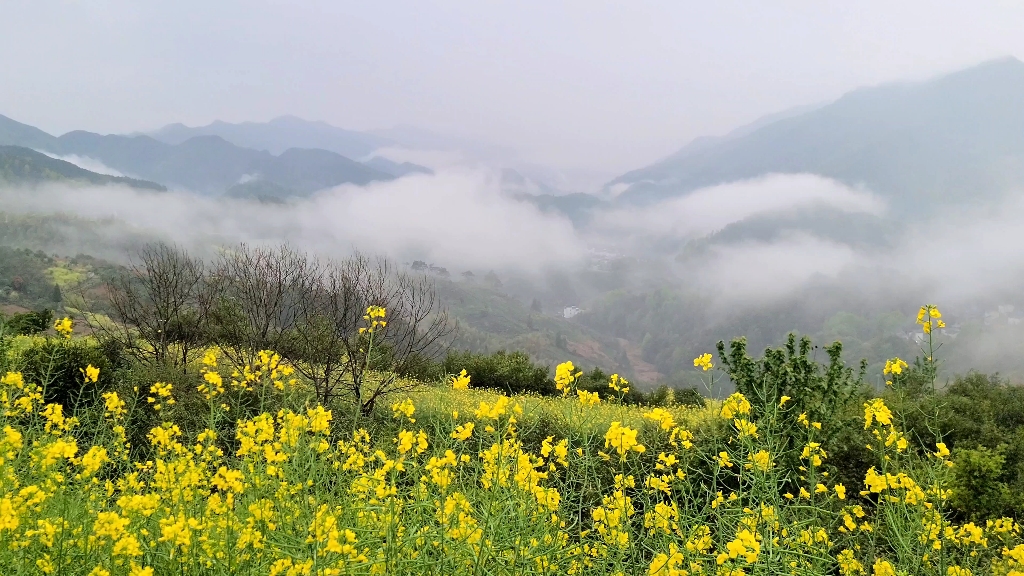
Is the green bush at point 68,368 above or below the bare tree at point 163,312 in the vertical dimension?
below

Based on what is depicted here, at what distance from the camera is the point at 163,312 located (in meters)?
13.6

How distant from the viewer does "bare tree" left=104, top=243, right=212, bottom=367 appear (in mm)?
13352

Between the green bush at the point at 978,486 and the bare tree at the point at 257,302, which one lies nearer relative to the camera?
the green bush at the point at 978,486

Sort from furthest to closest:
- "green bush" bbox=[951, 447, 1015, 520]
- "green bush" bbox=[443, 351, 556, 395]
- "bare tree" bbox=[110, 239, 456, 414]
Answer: "green bush" bbox=[443, 351, 556, 395] → "bare tree" bbox=[110, 239, 456, 414] → "green bush" bbox=[951, 447, 1015, 520]

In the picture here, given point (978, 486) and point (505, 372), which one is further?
point (505, 372)

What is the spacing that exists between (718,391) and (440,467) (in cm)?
191

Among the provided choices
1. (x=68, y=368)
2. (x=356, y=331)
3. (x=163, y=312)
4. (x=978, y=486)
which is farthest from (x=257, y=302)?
(x=978, y=486)

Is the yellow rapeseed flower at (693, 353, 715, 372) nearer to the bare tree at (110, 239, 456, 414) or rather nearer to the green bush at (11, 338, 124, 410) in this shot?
the bare tree at (110, 239, 456, 414)

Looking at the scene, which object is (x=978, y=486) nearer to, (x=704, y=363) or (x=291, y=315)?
(x=704, y=363)

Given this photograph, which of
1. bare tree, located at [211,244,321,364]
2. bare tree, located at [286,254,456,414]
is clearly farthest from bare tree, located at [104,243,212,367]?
bare tree, located at [286,254,456,414]

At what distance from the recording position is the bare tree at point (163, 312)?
43.8 feet

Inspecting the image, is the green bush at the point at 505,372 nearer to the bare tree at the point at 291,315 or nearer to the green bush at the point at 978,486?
the bare tree at the point at 291,315

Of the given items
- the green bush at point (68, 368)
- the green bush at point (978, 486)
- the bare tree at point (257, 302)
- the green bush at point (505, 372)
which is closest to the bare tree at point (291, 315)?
the bare tree at point (257, 302)

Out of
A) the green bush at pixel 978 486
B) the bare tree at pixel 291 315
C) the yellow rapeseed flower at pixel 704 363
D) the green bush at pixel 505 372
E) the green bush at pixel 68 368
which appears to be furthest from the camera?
the green bush at pixel 505 372
